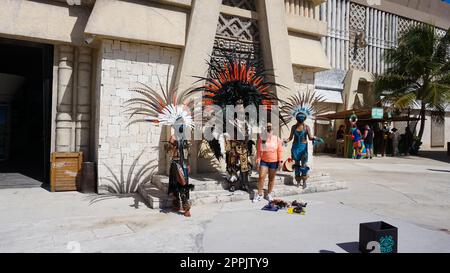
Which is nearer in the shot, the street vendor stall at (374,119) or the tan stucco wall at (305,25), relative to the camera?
the tan stucco wall at (305,25)

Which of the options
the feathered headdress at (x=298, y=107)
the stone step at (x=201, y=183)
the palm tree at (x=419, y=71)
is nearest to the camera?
the stone step at (x=201, y=183)

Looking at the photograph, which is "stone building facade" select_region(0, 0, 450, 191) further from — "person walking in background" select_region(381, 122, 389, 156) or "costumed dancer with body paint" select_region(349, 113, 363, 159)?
"person walking in background" select_region(381, 122, 389, 156)

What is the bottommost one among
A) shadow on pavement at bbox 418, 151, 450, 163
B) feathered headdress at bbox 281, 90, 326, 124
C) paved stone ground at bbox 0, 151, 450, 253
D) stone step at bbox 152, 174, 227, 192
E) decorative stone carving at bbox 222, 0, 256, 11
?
paved stone ground at bbox 0, 151, 450, 253

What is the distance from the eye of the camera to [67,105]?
26.3 ft

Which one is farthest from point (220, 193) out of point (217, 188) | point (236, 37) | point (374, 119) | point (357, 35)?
point (357, 35)

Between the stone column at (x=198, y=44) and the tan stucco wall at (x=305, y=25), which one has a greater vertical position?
the tan stucco wall at (x=305, y=25)

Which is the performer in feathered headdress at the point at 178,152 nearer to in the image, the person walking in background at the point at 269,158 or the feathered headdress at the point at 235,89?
the feathered headdress at the point at 235,89

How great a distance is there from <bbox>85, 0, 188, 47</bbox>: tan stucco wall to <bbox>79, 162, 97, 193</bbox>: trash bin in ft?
9.81

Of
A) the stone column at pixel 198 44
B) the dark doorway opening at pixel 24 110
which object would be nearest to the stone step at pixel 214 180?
the stone column at pixel 198 44

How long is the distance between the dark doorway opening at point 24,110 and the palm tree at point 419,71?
52.3 ft

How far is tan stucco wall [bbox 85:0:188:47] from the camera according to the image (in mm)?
7000

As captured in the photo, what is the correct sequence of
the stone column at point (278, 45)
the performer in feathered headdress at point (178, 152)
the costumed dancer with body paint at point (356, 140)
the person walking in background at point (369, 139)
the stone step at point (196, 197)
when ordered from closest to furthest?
the performer in feathered headdress at point (178, 152)
the stone step at point (196, 197)
the stone column at point (278, 45)
the costumed dancer with body paint at point (356, 140)
the person walking in background at point (369, 139)

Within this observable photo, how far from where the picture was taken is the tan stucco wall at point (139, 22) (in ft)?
23.0

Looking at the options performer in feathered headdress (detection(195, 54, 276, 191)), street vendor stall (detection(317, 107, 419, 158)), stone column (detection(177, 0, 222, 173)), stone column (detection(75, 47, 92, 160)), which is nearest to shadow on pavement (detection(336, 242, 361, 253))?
performer in feathered headdress (detection(195, 54, 276, 191))
